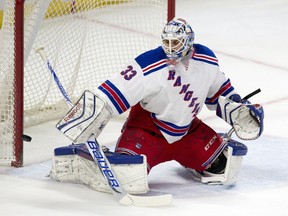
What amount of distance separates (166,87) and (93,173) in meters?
0.40

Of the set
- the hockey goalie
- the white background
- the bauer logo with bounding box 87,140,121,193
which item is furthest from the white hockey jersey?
the white background

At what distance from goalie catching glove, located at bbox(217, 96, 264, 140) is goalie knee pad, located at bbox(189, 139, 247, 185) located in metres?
0.05

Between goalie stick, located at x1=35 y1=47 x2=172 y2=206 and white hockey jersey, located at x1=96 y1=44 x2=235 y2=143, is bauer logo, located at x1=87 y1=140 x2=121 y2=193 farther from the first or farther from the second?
white hockey jersey, located at x1=96 y1=44 x2=235 y2=143

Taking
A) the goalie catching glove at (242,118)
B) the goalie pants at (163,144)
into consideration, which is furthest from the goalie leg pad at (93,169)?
the goalie catching glove at (242,118)

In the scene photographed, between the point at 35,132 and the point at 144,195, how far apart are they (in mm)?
1077

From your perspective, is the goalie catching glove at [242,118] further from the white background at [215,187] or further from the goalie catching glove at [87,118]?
A: the goalie catching glove at [87,118]

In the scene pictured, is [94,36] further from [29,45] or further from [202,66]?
[202,66]

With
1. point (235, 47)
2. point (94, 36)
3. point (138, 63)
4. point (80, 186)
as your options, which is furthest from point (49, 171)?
point (235, 47)

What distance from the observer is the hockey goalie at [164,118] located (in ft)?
12.8

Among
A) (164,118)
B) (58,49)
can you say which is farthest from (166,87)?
(58,49)

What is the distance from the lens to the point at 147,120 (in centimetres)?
408

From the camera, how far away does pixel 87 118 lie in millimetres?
3883

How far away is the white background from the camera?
12.4 feet

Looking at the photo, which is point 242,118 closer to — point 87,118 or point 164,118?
point 164,118
